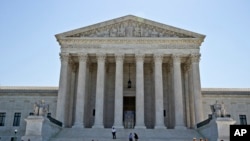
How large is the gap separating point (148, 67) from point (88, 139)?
1930 cm

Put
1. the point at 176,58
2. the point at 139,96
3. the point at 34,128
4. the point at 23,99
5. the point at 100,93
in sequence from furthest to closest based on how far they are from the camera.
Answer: the point at 23,99 → the point at 176,58 → the point at 100,93 → the point at 139,96 → the point at 34,128

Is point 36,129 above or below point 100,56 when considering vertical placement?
below

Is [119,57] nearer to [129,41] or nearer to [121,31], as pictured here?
[129,41]

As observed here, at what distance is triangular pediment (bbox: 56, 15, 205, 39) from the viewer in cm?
4012

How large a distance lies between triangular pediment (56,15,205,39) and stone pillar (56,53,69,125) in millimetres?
3454

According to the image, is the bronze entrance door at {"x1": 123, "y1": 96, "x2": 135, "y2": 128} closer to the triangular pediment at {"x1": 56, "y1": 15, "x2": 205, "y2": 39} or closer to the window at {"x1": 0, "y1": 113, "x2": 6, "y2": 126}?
the triangular pediment at {"x1": 56, "y1": 15, "x2": 205, "y2": 39}

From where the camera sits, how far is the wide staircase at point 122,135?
30.6 m

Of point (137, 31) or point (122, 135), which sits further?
point (137, 31)

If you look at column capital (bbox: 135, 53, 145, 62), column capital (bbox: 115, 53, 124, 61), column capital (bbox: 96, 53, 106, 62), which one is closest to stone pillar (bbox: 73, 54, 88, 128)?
column capital (bbox: 96, 53, 106, 62)

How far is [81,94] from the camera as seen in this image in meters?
38.7

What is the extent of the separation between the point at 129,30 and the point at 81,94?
37.3 feet

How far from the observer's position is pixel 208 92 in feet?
150

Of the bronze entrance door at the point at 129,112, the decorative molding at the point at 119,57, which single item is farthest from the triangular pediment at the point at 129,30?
the bronze entrance door at the point at 129,112

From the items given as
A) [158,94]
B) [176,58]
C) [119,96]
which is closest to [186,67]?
[176,58]
